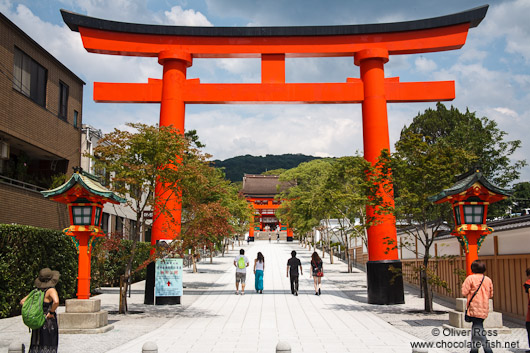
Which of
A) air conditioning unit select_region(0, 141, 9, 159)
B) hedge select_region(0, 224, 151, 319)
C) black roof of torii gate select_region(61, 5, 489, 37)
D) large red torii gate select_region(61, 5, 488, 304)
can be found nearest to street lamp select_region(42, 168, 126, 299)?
hedge select_region(0, 224, 151, 319)

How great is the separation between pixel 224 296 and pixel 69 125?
10437 millimetres

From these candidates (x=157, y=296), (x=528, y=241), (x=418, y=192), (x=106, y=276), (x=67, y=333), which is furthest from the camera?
(x=106, y=276)

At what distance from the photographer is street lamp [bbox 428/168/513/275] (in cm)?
1168

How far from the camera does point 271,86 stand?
17531 millimetres

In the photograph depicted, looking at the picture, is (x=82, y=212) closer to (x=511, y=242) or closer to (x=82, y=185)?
(x=82, y=185)

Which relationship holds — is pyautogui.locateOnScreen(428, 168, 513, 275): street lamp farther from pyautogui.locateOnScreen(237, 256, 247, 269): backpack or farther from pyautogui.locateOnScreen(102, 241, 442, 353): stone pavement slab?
Result: pyautogui.locateOnScreen(237, 256, 247, 269): backpack

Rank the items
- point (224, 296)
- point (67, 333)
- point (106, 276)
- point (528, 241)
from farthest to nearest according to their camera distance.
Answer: point (106, 276) < point (224, 296) < point (528, 241) < point (67, 333)

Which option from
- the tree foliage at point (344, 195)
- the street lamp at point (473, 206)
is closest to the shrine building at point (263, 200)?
the tree foliage at point (344, 195)

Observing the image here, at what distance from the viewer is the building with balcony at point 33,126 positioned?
57.0ft

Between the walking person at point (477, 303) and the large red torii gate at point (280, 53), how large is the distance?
27.0ft

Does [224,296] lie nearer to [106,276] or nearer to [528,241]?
[106,276]

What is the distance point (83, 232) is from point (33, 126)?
8828 mm

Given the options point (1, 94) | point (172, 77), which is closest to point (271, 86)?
point (172, 77)

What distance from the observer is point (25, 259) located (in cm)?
1391
